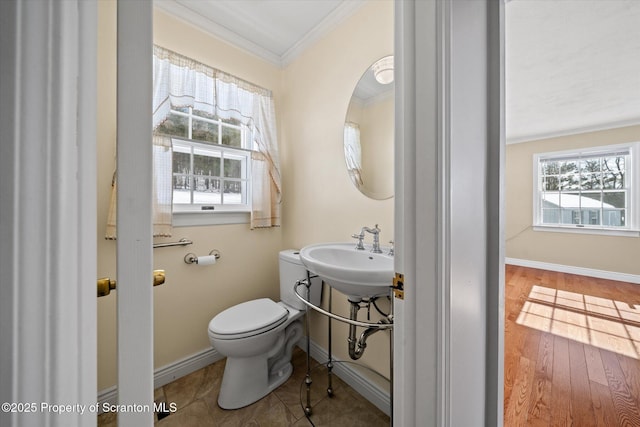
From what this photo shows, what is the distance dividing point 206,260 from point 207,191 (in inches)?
19.1

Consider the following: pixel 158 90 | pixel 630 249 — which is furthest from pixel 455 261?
pixel 630 249

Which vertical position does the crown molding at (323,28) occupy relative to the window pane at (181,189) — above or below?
above

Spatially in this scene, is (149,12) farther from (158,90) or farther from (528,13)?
(528,13)

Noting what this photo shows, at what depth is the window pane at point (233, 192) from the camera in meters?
1.81

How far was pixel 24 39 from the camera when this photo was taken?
0.25m

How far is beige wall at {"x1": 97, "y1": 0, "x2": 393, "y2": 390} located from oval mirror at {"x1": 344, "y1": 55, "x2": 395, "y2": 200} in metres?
0.06

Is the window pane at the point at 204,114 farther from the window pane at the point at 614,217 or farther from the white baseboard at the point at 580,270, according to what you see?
the window pane at the point at 614,217

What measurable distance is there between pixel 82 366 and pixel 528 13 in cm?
251

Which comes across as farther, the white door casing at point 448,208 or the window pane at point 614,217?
the window pane at point 614,217

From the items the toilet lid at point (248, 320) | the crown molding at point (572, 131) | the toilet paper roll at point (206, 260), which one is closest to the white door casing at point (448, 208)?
the toilet lid at point (248, 320)

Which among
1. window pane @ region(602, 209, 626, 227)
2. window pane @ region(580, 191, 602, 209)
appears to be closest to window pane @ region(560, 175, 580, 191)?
window pane @ region(580, 191, 602, 209)

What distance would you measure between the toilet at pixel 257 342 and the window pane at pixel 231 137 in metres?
0.96

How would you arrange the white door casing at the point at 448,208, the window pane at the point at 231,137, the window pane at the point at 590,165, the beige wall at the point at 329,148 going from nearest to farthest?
the white door casing at the point at 448,208 → the beige wall at the point at 329,148 → the window pane at the point at 231,137 → the window pane at the point at 590,165

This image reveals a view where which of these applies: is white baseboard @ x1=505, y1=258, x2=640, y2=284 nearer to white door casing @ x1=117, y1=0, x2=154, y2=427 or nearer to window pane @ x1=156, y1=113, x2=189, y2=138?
window pane @ x1=156, y1=113, x2=189, y2=138
